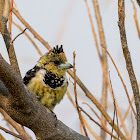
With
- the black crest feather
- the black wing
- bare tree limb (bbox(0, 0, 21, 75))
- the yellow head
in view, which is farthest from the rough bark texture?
the black crest feather

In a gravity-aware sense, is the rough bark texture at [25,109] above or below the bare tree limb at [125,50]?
below

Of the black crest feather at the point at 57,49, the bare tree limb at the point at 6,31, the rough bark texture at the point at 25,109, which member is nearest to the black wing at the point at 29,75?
the black crest feather at the point at 57,49

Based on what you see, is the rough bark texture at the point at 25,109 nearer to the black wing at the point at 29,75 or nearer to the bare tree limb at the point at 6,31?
the bare tree limb at the point at 6,31

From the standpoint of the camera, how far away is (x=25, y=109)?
1.88m

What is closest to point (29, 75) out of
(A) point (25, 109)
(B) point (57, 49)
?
(B) point (57, 49)

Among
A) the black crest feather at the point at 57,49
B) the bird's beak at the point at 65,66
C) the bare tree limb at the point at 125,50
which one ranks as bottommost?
the bare tree limb at the point at 125,50

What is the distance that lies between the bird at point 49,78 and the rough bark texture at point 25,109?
479 mm

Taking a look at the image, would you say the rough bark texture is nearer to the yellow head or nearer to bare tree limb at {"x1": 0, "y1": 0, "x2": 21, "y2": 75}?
bare tree limb at {"x1": 0, "y1": 0, "x2": 21, "y2": 75}

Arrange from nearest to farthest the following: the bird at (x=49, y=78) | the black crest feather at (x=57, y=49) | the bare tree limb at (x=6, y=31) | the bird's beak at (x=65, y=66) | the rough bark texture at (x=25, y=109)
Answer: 1. the rough bark texture at (x=25, y=109)
2. the bare tree limb at (x=6, y=31)
3. the bird at (x=49, y=78)
4. the bird's beak at (x=65, y=66)
5. the black crest feather at (x=57, y=49)

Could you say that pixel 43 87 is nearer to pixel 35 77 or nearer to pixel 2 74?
pixel 35 77

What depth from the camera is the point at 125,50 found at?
6.40 feet

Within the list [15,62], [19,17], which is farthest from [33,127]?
[19,17]

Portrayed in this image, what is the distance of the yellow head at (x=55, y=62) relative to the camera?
2.91 metres

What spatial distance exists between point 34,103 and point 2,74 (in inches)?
15.7
